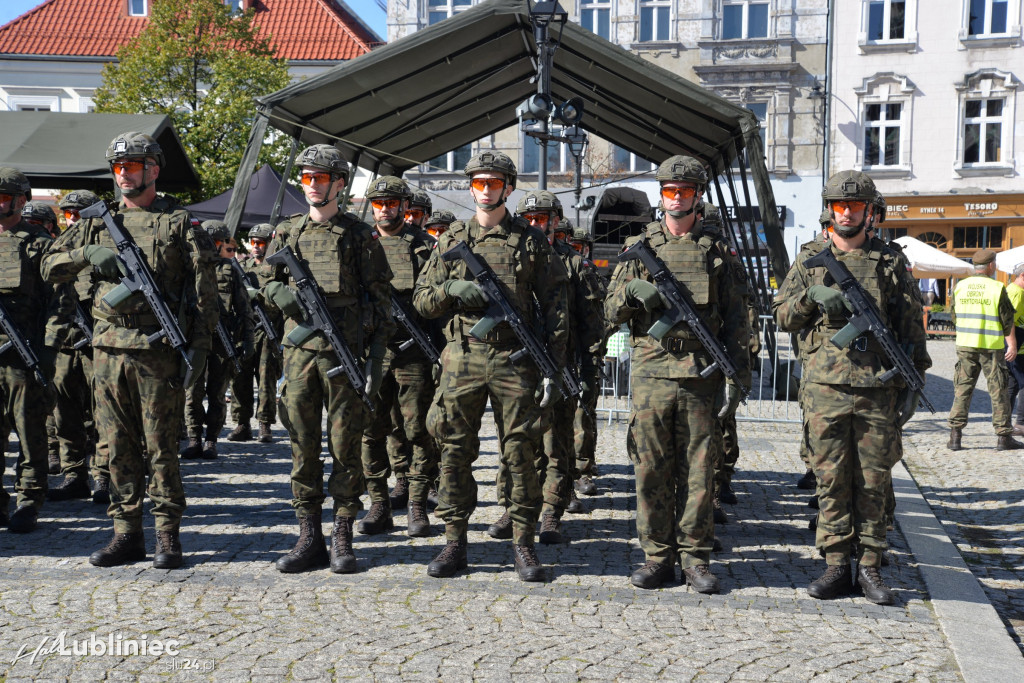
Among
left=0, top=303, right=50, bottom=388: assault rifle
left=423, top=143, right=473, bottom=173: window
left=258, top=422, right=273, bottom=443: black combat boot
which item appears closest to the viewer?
left=0, top=303, right=50, bottom=388: assault rifle

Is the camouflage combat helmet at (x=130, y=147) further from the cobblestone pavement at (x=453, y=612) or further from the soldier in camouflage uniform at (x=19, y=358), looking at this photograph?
the cobblestone pavement at (x=453, y=612)

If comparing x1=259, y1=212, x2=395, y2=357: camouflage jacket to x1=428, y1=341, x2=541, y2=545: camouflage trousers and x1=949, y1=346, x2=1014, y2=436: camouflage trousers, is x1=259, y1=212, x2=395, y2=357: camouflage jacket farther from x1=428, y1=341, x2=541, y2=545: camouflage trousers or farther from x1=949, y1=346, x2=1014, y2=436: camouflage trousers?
x1=949, y1=346, x2=1014, y2=436: camouflage trousers

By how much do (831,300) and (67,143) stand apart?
9.83 m

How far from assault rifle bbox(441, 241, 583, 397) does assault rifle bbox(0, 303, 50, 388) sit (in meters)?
2.74

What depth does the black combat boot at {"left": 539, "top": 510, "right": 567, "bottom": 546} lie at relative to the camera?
6.04 metres

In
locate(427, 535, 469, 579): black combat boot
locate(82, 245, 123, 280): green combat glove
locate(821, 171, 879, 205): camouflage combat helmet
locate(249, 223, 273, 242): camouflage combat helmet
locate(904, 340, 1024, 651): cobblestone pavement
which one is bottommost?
locate(904, 340, 1024, 651): cobblestone pavement

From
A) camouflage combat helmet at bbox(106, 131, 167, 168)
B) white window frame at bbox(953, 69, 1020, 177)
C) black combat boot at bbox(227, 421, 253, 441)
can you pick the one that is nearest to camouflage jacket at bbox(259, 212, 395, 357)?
camouflage combat helmet at bbox(106, 131, 167, 168)

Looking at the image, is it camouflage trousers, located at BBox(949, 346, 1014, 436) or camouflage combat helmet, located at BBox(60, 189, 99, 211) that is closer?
camouflage combat helmet, located at BBox(60, 189, 99, 211)

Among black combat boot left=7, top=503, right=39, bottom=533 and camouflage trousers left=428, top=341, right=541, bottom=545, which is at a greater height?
camouflage trousers left=428, top=341, right=541, bottom=545

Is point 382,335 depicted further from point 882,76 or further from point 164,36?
point 882,76

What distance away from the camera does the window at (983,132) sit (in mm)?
28562

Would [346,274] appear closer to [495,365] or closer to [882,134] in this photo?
[495,365]

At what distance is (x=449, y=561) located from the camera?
17.1 feet

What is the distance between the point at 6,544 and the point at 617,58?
267 inches
